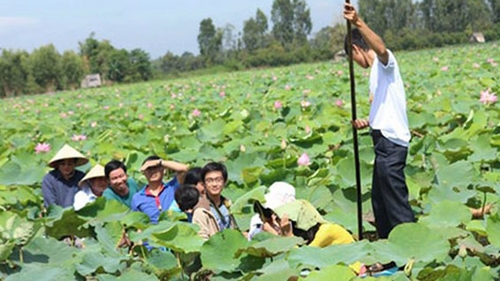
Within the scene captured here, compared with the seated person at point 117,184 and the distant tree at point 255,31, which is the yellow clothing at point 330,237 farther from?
the distant tree at point 255,31

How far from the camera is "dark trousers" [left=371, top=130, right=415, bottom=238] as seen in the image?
3066 mm

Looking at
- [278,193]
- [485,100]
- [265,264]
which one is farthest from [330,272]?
[485,100]

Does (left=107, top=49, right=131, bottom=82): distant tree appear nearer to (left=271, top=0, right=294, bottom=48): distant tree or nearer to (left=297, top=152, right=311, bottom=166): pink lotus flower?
(left=271, top=0, right=294, bottom=48): distant tree

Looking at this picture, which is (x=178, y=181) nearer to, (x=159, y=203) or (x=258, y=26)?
(x=159, y=203)

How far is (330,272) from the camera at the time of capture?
204cm

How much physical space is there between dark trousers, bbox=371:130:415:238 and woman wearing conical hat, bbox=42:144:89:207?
1.89m

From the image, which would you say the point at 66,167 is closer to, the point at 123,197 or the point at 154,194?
the point at 123,197

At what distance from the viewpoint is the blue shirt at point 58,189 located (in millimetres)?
4250

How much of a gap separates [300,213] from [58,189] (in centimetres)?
184

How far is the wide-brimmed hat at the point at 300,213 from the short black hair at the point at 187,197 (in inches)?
26.0

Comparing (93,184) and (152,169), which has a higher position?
(152,169)

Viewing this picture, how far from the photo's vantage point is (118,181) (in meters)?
3.95

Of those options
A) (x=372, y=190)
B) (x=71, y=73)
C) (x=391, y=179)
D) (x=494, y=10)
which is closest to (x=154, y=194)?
(x=372, y=190)

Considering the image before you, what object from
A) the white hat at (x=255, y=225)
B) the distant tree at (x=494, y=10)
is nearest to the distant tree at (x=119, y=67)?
the distant tree at (x=494, y=10)
